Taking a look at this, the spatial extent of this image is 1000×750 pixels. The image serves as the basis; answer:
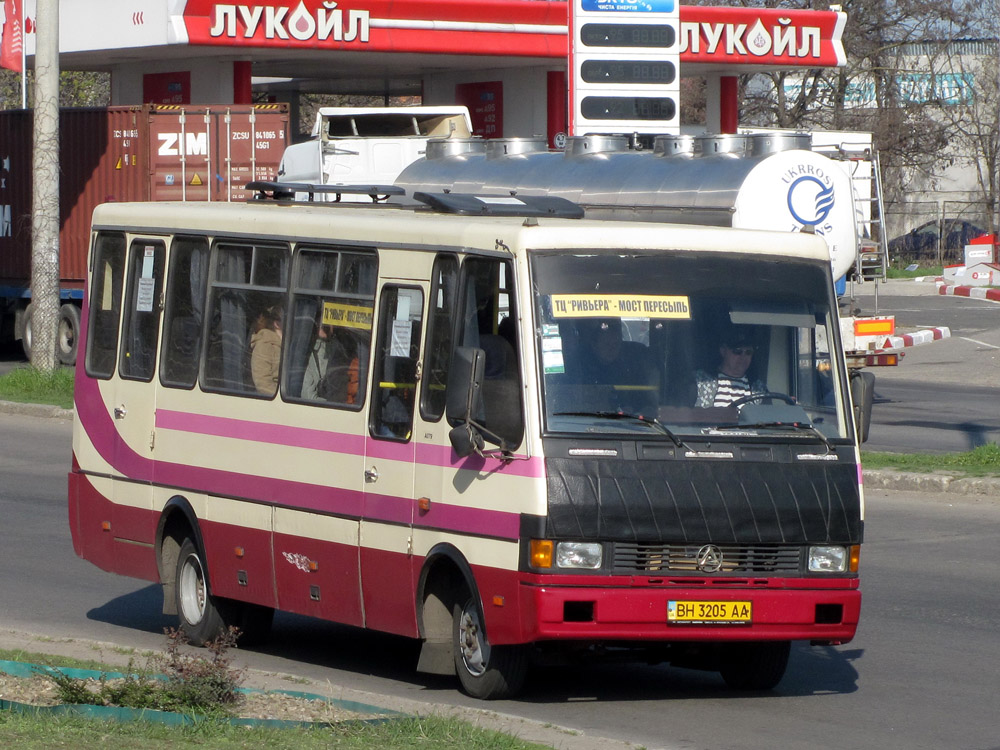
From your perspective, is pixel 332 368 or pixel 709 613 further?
pixel 332 368

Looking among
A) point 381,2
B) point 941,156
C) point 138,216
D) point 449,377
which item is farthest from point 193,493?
point 941,156

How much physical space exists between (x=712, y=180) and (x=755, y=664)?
11294mm

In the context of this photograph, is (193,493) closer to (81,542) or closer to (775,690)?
(81,542)

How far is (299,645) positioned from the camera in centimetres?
961

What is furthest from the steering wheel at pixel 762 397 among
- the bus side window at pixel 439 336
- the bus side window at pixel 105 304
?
the bus side window at pixel 105 304

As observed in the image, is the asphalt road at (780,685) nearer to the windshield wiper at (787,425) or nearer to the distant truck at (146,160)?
the windshield wiper at (787,425)

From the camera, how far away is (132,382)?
994cm

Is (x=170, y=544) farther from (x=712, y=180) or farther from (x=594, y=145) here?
(x=594, y=145)

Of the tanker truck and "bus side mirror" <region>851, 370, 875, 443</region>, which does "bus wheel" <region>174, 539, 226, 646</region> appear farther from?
the tanker truck

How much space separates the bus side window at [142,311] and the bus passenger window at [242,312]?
0.54 metres

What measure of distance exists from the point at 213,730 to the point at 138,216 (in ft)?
14.6

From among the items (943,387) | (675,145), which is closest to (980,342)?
(943,387)

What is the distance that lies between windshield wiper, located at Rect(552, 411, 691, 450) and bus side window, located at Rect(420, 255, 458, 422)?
2.11ft

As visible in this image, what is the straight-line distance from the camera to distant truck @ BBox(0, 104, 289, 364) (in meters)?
27.2
